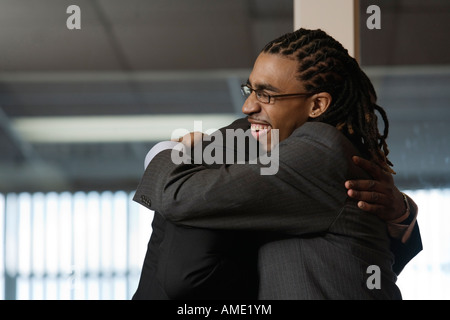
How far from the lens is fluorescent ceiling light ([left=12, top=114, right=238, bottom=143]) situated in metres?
1.93

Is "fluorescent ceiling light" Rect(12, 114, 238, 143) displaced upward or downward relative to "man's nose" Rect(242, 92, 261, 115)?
upward

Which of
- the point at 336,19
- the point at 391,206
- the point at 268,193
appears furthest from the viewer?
the point at 336,19

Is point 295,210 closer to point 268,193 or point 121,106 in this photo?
point 268,193

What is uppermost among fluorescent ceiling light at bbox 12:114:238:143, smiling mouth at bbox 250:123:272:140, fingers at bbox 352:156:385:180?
fluorescent ceiling light at bbox 12:114:238:143

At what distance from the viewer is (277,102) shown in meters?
1.14

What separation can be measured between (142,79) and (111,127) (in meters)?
0.19

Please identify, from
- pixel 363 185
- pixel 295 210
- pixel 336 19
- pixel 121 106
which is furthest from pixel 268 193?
pixel 121 106

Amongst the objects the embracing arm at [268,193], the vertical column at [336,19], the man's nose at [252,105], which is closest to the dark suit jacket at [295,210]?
the embracing arm at [268,193]

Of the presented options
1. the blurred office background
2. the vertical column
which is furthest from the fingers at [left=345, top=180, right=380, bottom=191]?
the blurred office background

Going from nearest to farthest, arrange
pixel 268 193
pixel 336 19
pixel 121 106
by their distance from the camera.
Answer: pixel 268 193, pixel 336 19, pixel 121 106

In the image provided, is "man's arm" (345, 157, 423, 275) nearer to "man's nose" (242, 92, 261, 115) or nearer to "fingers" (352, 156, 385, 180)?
"fingers" (352, 156, 385, 180)

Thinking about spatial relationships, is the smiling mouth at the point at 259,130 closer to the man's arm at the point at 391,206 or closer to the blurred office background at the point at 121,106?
the man's arm at the point at 391,206

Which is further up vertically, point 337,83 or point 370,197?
point 337,83

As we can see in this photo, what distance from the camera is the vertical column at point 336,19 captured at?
168 cm
